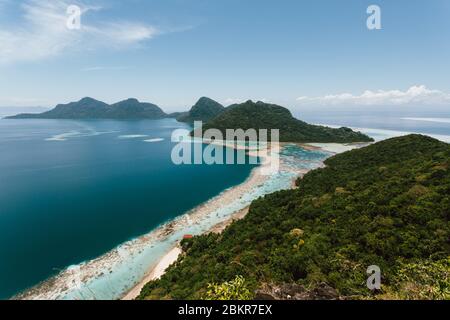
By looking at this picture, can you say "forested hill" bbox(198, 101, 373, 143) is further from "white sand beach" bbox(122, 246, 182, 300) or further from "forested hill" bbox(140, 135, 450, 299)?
"white sand beach" bbox(122, 246, 182, 300)

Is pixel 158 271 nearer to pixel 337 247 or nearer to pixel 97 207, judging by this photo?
pixel 337 247

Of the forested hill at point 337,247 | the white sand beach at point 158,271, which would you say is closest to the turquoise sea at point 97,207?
the white sand beach at point 158,271

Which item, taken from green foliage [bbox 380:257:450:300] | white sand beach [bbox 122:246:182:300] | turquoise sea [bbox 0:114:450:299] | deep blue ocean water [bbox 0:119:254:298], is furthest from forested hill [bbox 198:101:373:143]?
green foliage [bbox 380:257:450:300]

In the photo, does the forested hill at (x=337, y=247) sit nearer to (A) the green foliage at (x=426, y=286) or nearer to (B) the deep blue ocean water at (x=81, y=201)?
(A) the green foliage at (x=426, y=286)

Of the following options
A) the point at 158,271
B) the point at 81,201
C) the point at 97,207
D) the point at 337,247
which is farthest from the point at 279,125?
the point at 158,271
